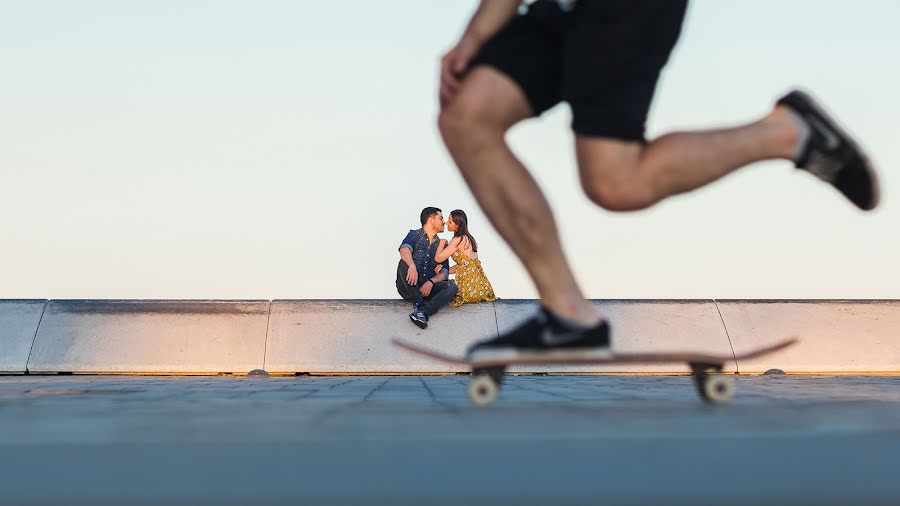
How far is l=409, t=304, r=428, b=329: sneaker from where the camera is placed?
11141 mm

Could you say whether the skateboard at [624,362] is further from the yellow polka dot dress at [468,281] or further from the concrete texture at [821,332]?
the concrete texture at [821,332]

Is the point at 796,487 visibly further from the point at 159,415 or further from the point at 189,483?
the point at 159,415

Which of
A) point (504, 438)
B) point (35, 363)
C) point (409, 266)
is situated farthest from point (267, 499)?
point (35, 363)

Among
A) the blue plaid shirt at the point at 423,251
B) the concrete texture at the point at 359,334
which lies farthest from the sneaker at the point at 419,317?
the blue plaid shirt at the point at 423,251

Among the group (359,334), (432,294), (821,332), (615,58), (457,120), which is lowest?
(457,120)

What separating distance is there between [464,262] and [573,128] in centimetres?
820

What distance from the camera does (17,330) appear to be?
36.7 feet

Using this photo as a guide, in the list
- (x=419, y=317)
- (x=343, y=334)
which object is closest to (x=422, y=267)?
(x=419, y=317)

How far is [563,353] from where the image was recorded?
3092 millimetres

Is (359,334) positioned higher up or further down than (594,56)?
higher up

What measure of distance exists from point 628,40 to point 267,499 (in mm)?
2180

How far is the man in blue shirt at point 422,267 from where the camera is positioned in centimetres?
1094

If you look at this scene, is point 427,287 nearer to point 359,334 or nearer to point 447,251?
point 447,251

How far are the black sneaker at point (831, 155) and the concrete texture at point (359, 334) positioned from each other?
25.8ft
